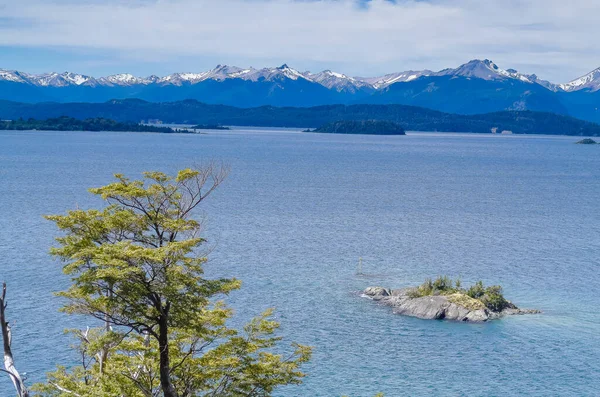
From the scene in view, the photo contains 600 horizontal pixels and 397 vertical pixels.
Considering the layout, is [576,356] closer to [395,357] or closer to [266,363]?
[395,357]

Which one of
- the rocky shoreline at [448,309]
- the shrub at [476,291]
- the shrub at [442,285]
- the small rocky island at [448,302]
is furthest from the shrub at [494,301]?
the shrub at [442,285]

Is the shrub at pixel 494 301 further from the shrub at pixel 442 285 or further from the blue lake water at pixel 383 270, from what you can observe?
the shrub at pixel 442 285

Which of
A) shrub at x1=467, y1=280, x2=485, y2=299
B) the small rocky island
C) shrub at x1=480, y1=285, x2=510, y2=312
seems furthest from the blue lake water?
shrub at x1=467, y1=280, x2=485, y2=299

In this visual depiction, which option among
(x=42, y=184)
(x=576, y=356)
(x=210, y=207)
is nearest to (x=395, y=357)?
(x=576, y=356)

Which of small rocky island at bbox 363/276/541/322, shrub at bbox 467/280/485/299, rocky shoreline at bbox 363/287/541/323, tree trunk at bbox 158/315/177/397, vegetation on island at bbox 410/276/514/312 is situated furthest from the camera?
shrub at bbox 467/280/485/299

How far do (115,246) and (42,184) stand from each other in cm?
10628

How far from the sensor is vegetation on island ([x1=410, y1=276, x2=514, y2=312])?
53188 millimetres

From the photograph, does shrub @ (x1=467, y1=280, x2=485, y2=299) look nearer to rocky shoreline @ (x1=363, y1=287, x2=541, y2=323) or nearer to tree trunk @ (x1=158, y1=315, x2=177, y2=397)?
rocky shoreline @ (x1=363, y1=287, x2=541, y2=323)

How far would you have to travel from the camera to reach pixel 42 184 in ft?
397

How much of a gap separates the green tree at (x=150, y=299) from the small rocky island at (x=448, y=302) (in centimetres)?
2903

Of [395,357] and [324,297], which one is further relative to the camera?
[324,297]

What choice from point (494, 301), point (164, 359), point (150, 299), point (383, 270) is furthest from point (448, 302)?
point (150, 299)

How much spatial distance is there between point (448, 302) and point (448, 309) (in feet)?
1.97

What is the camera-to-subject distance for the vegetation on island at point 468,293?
53188 millimetres
